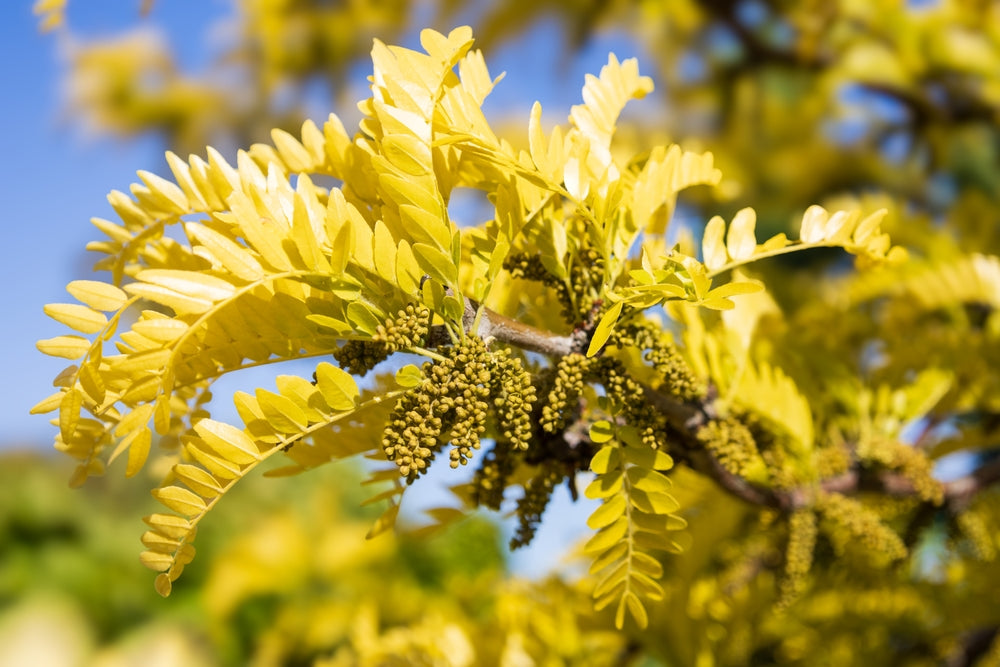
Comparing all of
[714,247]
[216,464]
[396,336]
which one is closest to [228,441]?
[216,464]

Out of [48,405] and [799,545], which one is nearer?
[48,405]

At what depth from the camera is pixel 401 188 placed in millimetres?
425

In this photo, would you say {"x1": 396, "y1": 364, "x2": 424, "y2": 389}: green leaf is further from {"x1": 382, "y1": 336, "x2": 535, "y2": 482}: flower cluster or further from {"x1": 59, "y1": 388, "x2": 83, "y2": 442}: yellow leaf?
{"x1": 59, "y1": 388, "x2": 83, "y2": 442}: yellow leaf

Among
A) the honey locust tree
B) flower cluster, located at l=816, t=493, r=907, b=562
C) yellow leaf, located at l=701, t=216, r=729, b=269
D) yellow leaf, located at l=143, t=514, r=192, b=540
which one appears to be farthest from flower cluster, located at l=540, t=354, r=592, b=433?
flower cluster, located at l=816, t=493, r=907, b=562

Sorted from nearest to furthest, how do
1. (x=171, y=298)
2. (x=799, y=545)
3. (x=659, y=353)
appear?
1. (x=171, y=298)
2. (x=659, y=353)
3. (x=799, y=545)

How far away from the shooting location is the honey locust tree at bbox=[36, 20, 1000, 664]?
42 cm

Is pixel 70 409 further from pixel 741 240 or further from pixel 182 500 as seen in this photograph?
pixel 741 240

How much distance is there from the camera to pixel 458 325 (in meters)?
0.44

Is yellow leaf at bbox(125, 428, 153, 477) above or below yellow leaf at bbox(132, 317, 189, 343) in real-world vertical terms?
below

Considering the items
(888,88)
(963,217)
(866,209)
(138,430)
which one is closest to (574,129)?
(138,430)

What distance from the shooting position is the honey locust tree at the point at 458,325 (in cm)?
42

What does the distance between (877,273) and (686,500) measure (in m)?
0.46

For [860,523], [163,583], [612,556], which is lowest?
Result: [163,583]

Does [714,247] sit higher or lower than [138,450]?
higher
